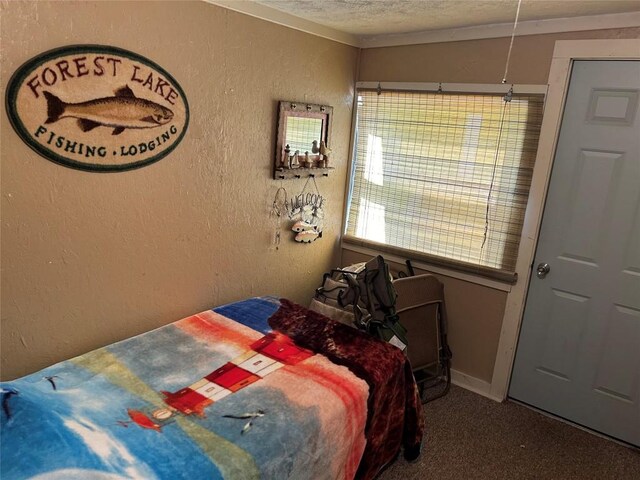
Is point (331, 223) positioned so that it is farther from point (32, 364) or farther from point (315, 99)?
point (32, 364)

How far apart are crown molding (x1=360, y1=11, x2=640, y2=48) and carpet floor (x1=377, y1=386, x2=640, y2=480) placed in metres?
2.24

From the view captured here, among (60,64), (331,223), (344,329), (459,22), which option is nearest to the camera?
(60,64)

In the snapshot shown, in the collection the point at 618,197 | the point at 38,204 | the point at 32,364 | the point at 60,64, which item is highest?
the point at 60,64

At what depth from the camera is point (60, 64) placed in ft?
5.65

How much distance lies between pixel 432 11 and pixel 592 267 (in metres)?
1.67

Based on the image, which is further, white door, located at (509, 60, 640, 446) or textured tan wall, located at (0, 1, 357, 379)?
white door, located at (509, 60, 640, 446)

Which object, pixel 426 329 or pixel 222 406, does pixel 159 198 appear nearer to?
pixel 222 406

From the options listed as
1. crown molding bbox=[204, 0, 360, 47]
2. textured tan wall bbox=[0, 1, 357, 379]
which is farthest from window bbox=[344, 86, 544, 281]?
textured tan wall bbox=[0, 1, 357, 379]

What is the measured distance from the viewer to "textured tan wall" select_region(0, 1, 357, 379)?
1.75 m

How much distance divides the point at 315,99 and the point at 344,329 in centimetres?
151

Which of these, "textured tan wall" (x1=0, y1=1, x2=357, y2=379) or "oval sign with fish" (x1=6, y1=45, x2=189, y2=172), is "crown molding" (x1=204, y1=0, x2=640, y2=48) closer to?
"textured tan wall" (x1=0, y1=1, x2=357, y2=379)

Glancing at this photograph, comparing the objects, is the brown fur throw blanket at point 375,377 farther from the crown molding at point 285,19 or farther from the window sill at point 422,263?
the crown molding at point 285,19

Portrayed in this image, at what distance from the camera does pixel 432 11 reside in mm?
2375

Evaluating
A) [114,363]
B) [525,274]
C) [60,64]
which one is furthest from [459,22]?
[114,363]
